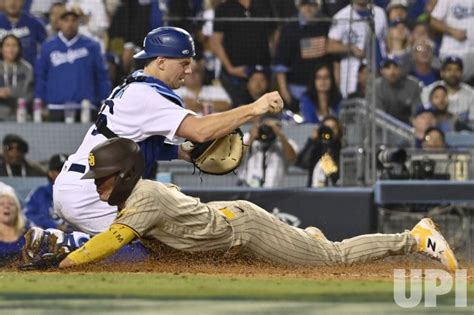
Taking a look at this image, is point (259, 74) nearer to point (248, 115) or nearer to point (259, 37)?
point (259, 37)

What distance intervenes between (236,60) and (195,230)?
6975 millimetres

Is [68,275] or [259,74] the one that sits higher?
[259,74]

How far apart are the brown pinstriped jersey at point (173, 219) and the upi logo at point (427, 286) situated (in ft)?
3.73

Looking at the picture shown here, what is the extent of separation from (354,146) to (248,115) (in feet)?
17.3

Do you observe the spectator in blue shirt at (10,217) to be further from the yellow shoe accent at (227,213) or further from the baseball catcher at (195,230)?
the yellow shoe accent at (227,213)

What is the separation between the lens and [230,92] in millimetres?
13969

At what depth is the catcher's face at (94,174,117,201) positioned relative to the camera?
284 inches

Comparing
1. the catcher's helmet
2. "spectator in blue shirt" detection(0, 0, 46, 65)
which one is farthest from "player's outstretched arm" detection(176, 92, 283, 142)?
"spectator in blue shirt" detection(0, 0, 46, 65)

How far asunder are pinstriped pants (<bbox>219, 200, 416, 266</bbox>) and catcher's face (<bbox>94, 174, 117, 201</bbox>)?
2.60 feet

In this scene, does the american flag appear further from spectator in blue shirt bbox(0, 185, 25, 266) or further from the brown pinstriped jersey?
the brown pinstriped jersey

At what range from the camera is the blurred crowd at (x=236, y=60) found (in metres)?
→ 13.7

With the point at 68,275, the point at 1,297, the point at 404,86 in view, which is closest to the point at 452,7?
the point at 404,86

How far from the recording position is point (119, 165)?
23.5 feet

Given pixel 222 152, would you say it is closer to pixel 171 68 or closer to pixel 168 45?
pixel 171 68
